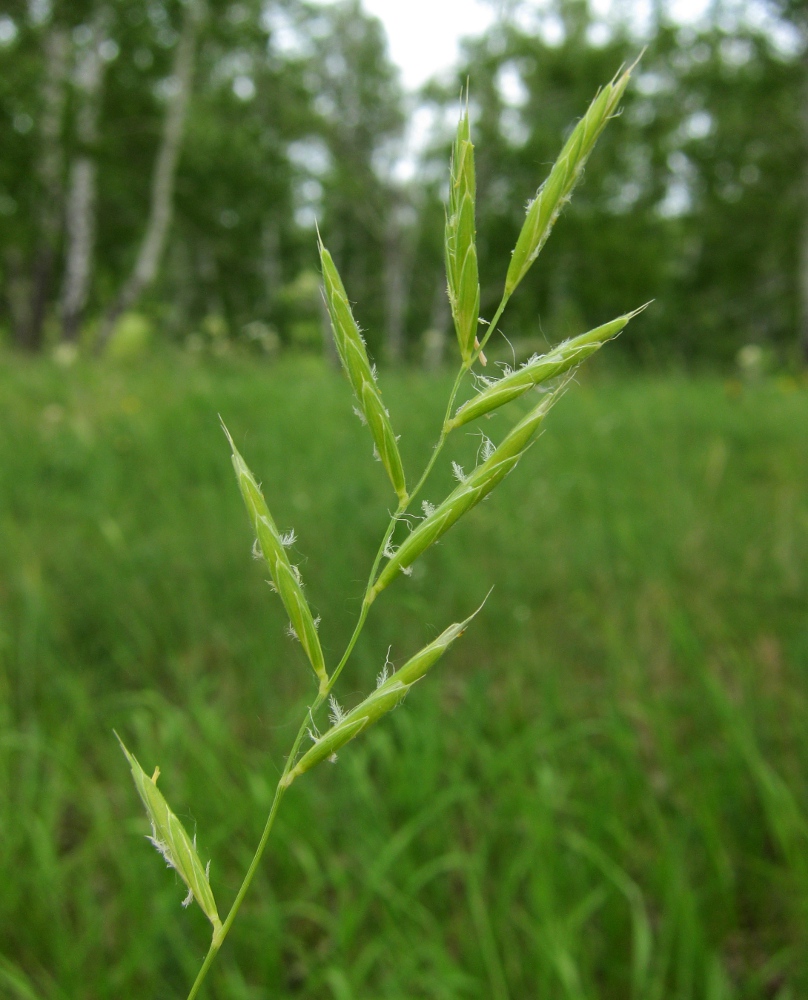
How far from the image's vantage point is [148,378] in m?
4.37

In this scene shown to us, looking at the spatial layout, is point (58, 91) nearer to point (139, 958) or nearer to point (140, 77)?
point (140, 77)

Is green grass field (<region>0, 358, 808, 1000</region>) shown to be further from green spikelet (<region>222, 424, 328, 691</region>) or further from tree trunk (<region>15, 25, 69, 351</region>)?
tree trunk (<region>15, 25, 69, 351</region>)

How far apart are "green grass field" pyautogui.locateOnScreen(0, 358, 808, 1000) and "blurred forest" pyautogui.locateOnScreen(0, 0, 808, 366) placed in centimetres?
252

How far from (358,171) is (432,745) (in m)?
16.0

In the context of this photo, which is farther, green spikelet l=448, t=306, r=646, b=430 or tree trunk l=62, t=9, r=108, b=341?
tree trunk l=62, t=9, r=108, b=341

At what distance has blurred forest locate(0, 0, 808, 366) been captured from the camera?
9875 millimetres

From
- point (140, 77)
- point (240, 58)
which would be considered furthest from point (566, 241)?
point (140, 77)

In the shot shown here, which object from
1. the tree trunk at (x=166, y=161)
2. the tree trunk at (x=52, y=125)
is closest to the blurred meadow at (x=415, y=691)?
the tree trunk at (x=52, y=125)

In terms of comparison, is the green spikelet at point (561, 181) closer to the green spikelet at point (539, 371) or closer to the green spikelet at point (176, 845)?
the green spikelet at point (539, 371)

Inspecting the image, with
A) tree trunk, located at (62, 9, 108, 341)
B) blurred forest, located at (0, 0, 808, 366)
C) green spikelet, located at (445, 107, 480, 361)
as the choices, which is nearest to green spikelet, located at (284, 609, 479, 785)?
green spikelet, located at (445, 107, 480, 361)

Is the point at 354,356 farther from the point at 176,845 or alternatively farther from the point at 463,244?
the point at 176,845

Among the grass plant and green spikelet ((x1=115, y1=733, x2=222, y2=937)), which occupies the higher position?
the grass plant

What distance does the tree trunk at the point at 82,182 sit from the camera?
961 centimetres

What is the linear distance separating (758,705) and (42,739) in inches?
55.5
